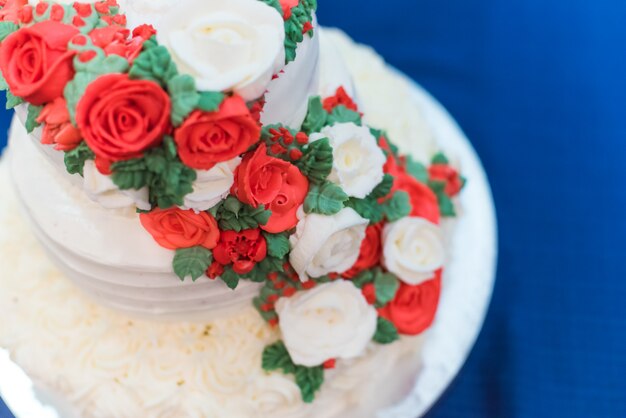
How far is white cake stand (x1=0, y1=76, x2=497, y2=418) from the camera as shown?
1.44 m

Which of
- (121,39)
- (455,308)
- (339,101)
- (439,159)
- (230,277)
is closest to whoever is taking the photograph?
(121,39)

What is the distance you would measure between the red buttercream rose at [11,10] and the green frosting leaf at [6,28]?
15 millimetres

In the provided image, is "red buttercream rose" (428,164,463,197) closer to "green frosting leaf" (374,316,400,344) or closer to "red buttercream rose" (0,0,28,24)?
"green frosting leaf" (374,316,400,344)

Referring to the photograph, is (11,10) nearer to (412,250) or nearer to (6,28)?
(6,28)

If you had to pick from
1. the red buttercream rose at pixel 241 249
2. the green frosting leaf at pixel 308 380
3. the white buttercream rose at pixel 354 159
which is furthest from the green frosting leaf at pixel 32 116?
the green frosting leaf at pixel 308 380

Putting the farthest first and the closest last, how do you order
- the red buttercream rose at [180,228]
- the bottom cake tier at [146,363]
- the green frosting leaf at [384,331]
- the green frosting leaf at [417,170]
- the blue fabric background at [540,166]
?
the blue fabric background at [540,166]
the green frosting leaf at [417,170]
the green frosting leaf at [384,331]
the bottom cake tier at [146,363]
the red buttercream rose at [180,228]

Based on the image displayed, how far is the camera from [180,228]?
1.20 meters

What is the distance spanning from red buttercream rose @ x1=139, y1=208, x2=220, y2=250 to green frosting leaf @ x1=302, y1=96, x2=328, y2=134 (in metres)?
0.26

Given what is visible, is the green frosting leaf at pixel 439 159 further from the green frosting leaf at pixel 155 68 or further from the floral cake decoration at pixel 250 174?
the green frosting leaf at pixel 155 68

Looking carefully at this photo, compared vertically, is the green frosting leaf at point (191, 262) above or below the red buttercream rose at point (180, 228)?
below

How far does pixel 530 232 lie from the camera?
222 cm

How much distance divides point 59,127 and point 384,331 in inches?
31.9

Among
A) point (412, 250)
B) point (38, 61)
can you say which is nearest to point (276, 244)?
point (412, 250)

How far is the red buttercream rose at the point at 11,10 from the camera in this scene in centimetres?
114
